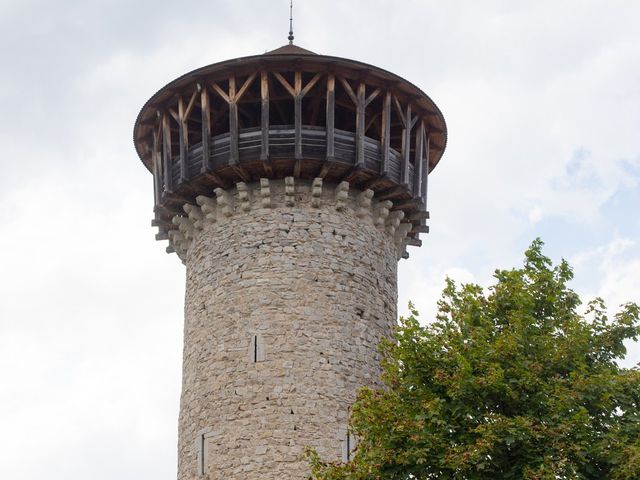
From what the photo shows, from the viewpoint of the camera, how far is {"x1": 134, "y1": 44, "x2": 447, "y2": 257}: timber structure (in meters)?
25.5

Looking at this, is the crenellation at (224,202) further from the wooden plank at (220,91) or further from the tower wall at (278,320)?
the wooden plank at (220,91)

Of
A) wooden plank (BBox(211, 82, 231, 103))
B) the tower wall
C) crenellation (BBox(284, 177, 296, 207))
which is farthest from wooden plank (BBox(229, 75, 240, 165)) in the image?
crenellation (BBox(284, 177, 296, 207))

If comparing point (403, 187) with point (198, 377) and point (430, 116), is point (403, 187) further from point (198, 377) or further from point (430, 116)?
point (198, 377)

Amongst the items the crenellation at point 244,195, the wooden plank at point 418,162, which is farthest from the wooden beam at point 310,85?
the wooden plank at point 418,162

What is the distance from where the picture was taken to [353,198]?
26.3m

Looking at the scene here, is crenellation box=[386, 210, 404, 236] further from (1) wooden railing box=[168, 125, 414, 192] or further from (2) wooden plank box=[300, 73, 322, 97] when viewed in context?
(2) wooden plank box=[300, 73, 322, 97]

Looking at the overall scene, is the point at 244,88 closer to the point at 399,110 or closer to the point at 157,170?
the point at 157,170

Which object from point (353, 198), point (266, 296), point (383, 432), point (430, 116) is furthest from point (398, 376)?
point (430, 116)

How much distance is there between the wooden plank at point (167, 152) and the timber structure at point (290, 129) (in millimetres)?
23

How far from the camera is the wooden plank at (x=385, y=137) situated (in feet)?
85.4

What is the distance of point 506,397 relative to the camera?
19.3m

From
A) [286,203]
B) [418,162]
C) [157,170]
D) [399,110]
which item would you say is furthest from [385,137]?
[157,170]

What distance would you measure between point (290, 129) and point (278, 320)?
14.5ft

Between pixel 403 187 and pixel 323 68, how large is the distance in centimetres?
332
